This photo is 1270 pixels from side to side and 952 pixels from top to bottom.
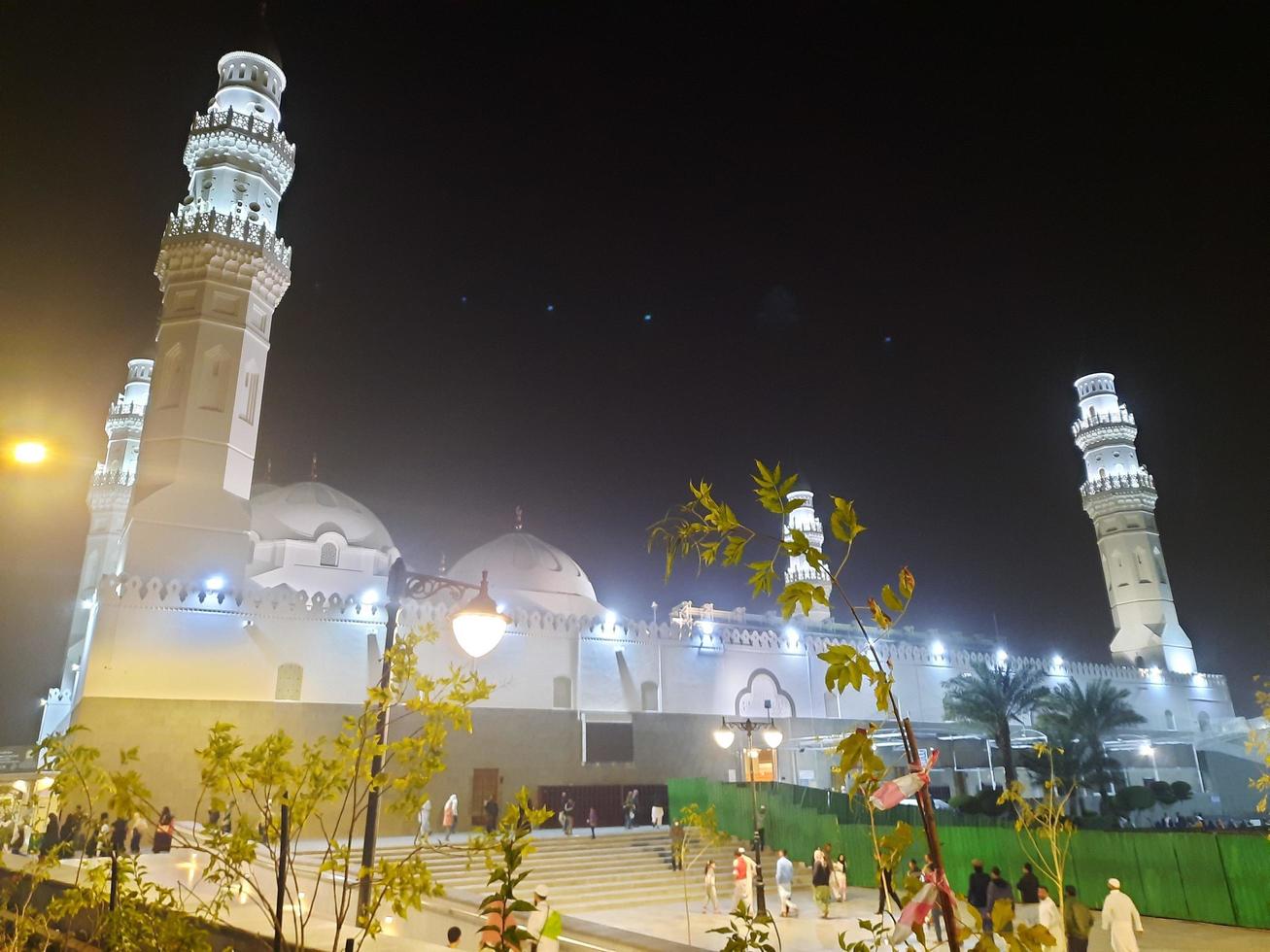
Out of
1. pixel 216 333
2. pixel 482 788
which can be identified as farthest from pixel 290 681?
pixel 216 333

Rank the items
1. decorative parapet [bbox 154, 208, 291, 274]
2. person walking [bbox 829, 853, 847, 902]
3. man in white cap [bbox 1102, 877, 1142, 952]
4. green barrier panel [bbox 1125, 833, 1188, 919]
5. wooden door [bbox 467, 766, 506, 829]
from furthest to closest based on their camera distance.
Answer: decorative parapet [bbox 154, 208, 291, 274], wooden door [bbox 467, 766, 506, 829], person walking [bbox 829, 853, 847, 902], green barrier panel [bbox 1125, 833, 1188, 919], man in white cap [bbox 1102, 877, 1142, 952]

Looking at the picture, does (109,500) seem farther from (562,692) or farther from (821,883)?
(821,883)

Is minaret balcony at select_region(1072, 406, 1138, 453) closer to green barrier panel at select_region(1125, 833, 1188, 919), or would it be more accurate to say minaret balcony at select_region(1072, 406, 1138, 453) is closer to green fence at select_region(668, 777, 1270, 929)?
green fence at select_region(668, 777, 1270, 929)

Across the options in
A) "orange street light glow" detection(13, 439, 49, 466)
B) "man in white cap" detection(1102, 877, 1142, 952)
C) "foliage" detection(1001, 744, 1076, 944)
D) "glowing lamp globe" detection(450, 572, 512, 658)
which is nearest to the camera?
"foliage" detection(1001, 744, 1076, 944)

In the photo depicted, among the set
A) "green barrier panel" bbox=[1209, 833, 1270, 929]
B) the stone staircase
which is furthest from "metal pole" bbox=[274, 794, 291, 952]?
"green barrier panel" bbox=[1209, 833, 1270, 929]

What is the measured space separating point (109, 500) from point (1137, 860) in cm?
3329

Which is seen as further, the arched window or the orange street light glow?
the arched window

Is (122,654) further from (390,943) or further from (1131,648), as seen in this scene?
(1131,648)

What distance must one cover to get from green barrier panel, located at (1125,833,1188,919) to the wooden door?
14.1 m

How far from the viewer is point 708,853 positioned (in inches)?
706

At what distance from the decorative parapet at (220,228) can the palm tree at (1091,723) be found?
27846 millimetres

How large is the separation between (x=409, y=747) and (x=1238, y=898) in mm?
14258

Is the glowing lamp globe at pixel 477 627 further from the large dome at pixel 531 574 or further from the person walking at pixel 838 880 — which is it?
the large dome at pixel 531 574

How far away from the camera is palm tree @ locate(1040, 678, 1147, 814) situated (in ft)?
81.9
